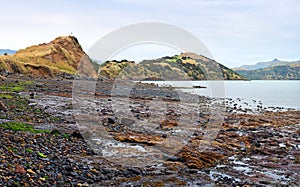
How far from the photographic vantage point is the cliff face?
6901 cm

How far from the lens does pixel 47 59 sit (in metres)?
95.0

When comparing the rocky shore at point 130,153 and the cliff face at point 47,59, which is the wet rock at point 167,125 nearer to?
the rocky shore at point 130,153

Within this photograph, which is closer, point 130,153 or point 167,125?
point 130,153

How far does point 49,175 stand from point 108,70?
131 meters

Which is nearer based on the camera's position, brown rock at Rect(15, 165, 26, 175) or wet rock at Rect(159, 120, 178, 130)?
brown rock at Rect(15, 165, 26, 175)

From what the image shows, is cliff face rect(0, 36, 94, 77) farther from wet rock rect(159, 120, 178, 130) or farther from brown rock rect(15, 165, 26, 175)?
brown rock rect(15, 165, 26, 175)

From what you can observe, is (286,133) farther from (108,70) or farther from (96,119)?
(108,70)

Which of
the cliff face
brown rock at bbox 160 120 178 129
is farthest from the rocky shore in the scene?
the cliff face

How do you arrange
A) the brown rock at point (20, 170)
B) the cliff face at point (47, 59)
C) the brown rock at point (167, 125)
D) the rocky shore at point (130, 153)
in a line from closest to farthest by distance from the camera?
the brown rock at point (20, 170) < the rocky shore at point (130, 153) < the brown rock at point (167, 125) < the cliff face at point (47, 59)

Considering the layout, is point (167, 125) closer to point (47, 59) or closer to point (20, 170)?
point (20, 170)

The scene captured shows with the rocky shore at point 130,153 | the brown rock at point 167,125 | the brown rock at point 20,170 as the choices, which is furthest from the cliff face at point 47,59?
the brown rock at point 20,170

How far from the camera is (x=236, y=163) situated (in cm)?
1866

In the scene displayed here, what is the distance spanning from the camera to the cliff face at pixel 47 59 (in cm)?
6901

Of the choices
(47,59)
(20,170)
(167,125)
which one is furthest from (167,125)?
(47,59)
